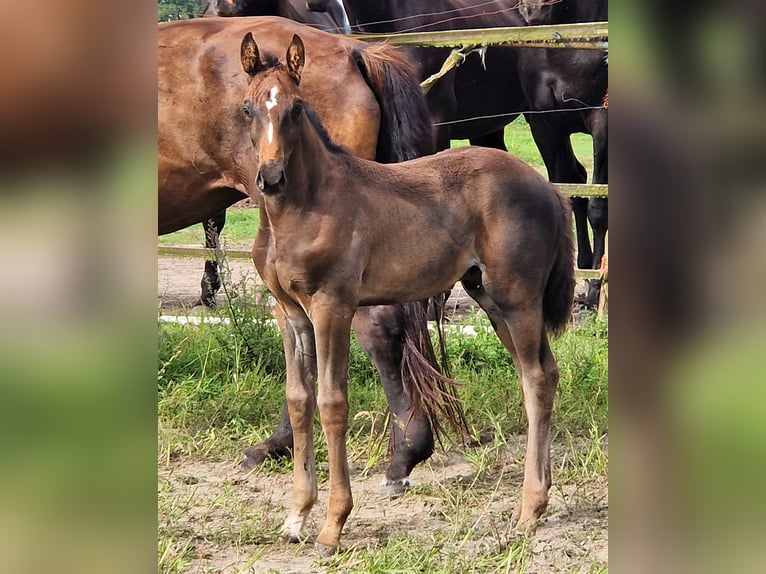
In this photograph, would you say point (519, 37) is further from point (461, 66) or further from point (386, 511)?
point (386, 511)

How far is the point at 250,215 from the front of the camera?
37.0ft

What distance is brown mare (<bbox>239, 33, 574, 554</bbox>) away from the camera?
312 cm

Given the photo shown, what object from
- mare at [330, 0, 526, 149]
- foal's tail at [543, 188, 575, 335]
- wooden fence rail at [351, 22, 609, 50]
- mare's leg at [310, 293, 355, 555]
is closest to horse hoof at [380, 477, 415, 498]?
mare's leg at [310, 293, 355, 555]

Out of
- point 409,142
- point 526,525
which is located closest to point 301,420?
point 526,525

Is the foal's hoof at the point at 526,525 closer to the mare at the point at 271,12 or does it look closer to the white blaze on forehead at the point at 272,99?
the white blaze on forehead at the point at 272,99

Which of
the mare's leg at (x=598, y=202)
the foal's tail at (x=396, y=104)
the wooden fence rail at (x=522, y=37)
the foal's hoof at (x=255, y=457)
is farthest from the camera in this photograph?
the mare's leg at (x=598, y=202)

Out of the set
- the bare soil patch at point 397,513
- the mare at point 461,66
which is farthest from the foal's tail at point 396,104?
the mare at point 461,66

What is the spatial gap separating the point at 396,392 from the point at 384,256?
3.24 feet

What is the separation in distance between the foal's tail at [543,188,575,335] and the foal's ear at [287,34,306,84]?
1.15 meters

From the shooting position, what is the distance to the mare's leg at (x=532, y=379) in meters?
3.40

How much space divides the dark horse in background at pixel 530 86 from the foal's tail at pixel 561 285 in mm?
3111
